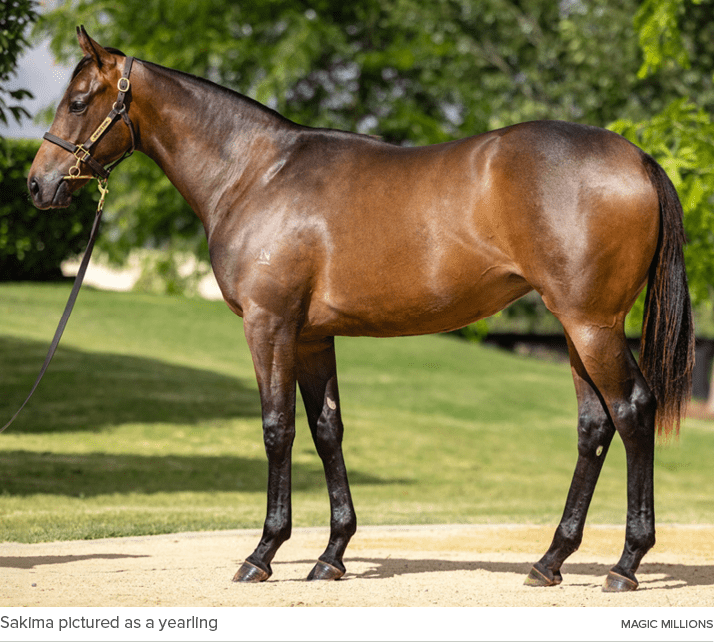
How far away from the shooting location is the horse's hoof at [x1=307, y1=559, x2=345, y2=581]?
17.2ft

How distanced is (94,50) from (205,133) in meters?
0.74

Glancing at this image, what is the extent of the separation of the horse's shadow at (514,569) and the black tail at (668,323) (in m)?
1.06

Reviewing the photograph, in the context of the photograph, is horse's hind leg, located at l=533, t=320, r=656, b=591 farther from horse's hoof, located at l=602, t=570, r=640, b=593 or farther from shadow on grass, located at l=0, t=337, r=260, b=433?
shadow on grass, located at l=0, t=337, r=260, b=433

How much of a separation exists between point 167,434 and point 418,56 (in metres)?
17.9

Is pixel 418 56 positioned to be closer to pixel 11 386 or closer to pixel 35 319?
pixel 35 319

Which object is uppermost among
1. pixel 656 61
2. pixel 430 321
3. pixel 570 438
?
pixel 656 61

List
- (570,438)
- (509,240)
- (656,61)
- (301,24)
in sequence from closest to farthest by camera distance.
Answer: (509,240)
(656,61)
(570,438)
(301,24)

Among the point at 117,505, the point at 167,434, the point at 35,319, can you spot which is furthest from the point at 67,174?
the point at 35,319

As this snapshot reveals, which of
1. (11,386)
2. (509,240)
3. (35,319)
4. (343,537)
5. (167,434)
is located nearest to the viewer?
(509,240)

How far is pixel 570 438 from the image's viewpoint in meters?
17.0

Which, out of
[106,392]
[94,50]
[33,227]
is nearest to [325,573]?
[94,50]

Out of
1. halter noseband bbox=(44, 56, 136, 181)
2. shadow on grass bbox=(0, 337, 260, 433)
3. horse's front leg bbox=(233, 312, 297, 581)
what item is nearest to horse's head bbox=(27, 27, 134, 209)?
halter noseband bbox=(44, 56, 136, 181)

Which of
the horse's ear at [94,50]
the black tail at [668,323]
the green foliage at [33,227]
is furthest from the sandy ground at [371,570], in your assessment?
the green foliage at [33,227]

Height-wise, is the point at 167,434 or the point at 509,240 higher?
the point at 509,240
